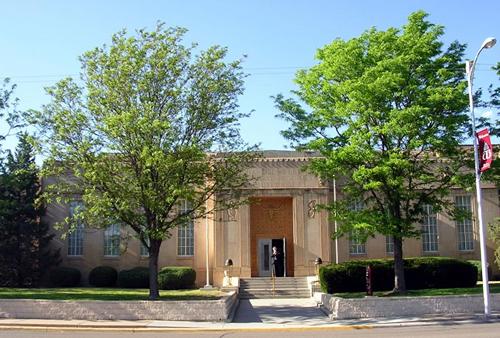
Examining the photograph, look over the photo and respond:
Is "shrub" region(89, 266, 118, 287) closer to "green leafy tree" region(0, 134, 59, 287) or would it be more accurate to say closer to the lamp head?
"green leafy tree" region(0, 134, 59, 287)

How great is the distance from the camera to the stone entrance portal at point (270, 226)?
35069mm

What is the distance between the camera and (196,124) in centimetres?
2128

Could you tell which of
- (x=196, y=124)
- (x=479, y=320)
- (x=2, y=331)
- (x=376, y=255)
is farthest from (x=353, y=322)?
(x=376, y=255)

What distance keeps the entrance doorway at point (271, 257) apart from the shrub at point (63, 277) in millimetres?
11219

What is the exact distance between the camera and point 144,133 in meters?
19.8

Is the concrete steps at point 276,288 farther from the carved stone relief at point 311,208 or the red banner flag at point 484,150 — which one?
the red banner flag at point 484,150

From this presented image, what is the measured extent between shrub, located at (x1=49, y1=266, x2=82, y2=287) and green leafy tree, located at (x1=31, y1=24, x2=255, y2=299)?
12.5 m

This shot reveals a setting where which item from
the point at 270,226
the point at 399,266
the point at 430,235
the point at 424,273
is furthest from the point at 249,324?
the point at 430,235

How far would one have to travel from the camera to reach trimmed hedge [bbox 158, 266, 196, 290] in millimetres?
31328

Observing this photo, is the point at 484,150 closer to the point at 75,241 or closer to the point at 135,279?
the point at 135,279

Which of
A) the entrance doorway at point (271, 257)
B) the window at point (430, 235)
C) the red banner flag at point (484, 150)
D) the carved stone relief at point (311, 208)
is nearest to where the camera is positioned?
the red banner flag at point (484, 150)

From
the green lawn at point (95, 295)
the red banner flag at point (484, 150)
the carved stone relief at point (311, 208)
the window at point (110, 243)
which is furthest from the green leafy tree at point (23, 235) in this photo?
the red banner flag at point (484, 150)

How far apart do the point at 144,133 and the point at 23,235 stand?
1687 centimetres

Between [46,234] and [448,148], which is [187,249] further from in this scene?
[448,148]
